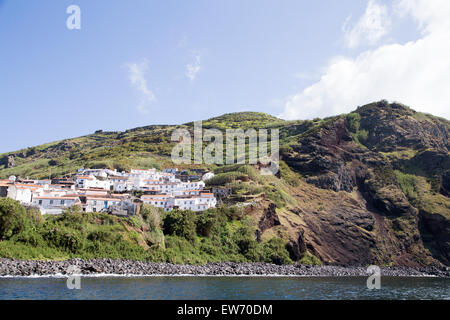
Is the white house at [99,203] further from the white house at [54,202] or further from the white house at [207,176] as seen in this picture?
the white house at [207,176]

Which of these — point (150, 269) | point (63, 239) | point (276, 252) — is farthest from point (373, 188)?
point (63, 239)

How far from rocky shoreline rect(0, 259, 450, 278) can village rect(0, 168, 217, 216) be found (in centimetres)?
1387

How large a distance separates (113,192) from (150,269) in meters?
38.2

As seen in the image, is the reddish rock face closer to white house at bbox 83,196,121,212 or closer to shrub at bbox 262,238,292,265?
shrub at bbox 262,238,292,265

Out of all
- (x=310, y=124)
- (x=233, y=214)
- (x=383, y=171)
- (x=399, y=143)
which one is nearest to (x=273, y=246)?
(x=233, y=214)

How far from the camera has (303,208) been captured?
359ft

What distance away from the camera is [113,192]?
91250 mm

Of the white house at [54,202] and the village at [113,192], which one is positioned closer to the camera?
the white house at [54,202]
